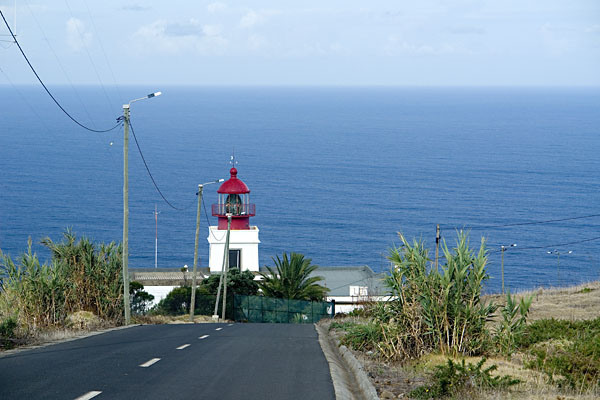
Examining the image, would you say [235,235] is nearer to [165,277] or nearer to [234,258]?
[234,258]

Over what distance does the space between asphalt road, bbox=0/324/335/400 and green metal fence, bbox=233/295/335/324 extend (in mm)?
18230

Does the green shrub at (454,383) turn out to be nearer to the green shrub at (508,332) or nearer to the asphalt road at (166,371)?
the asphalt road at (166,371)

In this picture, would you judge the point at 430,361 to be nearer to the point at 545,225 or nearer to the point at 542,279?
the point at 542,279

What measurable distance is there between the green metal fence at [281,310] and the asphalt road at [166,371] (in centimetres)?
1823

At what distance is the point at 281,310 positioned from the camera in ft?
120

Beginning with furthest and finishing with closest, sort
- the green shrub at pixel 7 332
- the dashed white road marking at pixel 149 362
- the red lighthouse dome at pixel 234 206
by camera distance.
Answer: the red lighthouse dome at pixel 234 206 → the green shrub at pixel 7 332 → the dashed white road marking at pixel 149 362

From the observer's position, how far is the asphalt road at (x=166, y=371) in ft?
30.8

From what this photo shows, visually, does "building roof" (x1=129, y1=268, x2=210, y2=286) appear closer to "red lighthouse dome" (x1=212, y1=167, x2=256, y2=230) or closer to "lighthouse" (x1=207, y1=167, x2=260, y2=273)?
"lighthouse" (x1=207, y1=167, x2=260, y2=273)

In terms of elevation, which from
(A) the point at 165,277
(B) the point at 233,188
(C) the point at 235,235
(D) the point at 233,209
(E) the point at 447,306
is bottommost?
(E) the point at 447,306

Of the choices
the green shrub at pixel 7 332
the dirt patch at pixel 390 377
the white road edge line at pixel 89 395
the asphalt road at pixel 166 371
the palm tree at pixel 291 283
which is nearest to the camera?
the white road edge line at pixel 89 395

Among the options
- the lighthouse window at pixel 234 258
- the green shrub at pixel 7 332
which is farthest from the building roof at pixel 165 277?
the green shrub at pixel 7 332

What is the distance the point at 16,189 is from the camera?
110 meters

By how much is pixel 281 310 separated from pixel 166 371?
25.4 metres

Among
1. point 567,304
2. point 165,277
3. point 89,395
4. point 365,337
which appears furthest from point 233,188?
point 89,395
